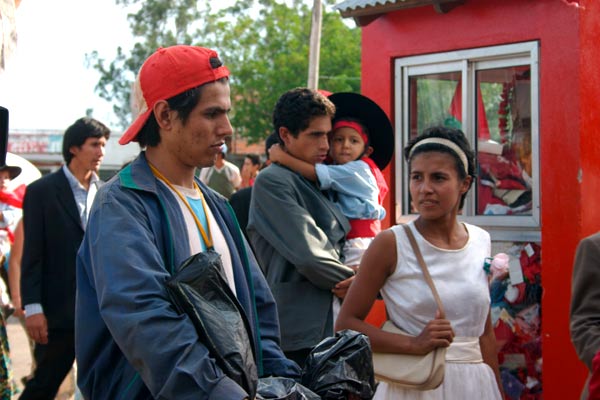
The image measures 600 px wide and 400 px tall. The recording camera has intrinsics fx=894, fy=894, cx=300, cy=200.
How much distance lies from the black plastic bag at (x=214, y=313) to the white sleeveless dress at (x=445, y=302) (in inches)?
54.3

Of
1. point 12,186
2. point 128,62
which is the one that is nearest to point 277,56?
point 128,62

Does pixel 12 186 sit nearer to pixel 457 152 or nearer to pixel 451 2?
pixel 451 2

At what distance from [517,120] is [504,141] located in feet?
0.70

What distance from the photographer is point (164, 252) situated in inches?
110

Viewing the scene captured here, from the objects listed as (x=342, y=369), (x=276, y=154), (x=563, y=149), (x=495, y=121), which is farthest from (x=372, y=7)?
(x=342, y=369)

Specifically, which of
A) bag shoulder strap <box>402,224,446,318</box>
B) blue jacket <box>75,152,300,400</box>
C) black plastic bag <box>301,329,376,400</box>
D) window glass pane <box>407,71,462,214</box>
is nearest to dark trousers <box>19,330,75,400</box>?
window glass pane <box>407,71,462,214</box>

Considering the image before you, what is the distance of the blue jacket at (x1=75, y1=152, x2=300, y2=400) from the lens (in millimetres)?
2484

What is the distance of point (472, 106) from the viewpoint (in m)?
7.08

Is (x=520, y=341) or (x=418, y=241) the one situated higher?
(x=418, y=241)

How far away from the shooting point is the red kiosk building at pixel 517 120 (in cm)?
→ 614

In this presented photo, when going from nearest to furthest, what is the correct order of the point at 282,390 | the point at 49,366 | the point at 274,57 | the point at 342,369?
the point at 282,390 → the point at 342,369 → the point at 49,366 → the point at 274,57

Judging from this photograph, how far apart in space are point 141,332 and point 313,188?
7.67 ft

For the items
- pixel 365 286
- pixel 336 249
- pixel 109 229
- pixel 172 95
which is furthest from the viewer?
pixel 336 249

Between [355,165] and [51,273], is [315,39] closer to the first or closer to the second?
[51,273]
